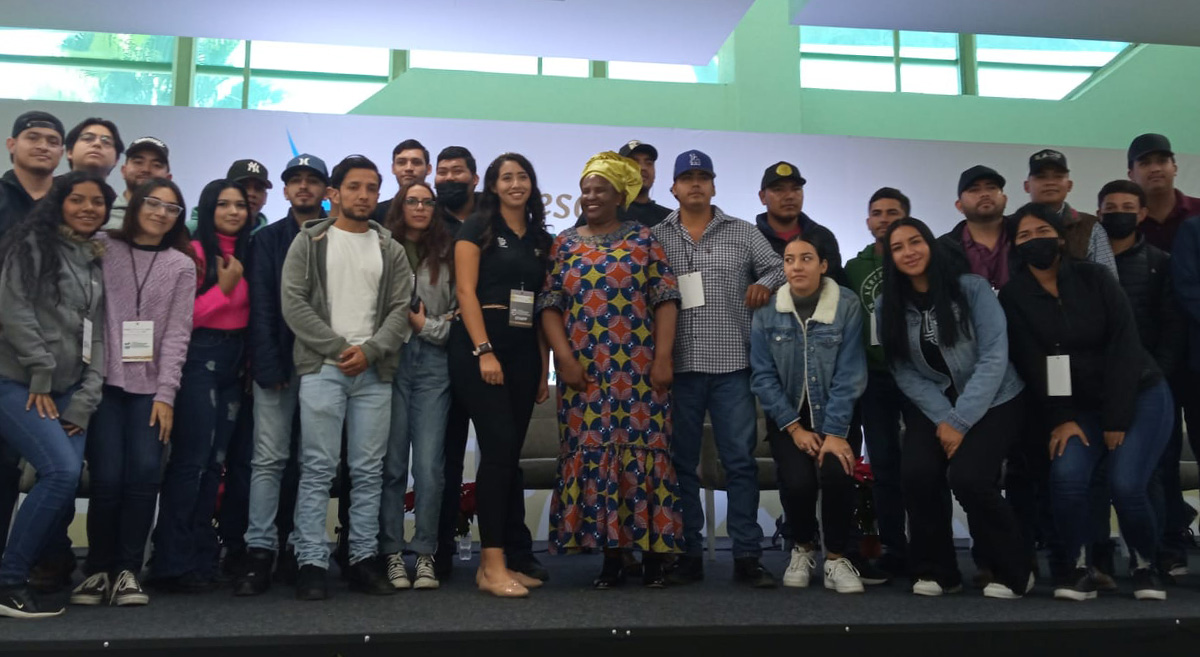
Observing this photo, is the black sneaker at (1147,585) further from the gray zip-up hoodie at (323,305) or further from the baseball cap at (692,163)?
the gray zip-up hoodie at (323,305)

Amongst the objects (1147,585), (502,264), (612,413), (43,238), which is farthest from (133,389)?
(1147,585)

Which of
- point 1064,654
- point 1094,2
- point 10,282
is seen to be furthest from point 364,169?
point 1094,2

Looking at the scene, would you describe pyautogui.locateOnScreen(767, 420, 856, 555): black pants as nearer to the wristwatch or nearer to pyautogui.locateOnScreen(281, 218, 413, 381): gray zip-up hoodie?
the wristwatch

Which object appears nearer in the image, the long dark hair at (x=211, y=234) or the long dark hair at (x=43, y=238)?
the long dark hair at (x=43, y=238)

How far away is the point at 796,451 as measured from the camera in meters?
3.40

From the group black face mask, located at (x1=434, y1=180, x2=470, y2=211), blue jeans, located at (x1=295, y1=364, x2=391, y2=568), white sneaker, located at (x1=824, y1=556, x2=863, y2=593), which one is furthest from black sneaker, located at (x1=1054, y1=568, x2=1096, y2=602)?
black face mask, located at (x1=434, y1=180, x2=470, y2=211)

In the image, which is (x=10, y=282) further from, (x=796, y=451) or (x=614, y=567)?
(x=796, y=451)

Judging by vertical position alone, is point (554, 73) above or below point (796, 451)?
above

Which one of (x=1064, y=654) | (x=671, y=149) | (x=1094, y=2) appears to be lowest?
(x=1064, y=654)

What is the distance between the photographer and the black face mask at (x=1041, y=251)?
3322 millimetres

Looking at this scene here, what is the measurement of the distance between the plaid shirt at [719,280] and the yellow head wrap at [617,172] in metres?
0.23

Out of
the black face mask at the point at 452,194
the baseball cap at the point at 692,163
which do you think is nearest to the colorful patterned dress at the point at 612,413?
the baseball cap at the point at 692,163

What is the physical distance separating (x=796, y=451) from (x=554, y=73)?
5.36 metres

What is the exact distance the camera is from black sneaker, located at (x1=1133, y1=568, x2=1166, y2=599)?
10.0 ft
